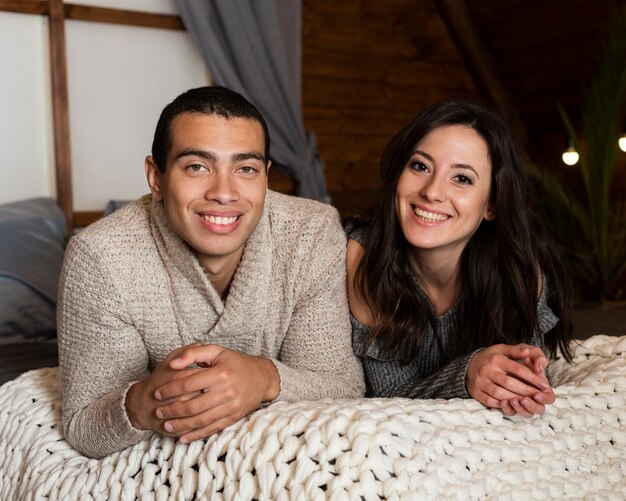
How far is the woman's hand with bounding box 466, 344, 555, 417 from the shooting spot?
4.48ft

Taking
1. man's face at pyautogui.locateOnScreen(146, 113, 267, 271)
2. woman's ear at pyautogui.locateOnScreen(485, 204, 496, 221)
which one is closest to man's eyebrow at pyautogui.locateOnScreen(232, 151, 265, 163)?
man's face at pyautogui.locateOnScreen(146, 113, 267, 271)

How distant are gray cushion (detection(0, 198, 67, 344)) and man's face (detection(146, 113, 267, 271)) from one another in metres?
1.19

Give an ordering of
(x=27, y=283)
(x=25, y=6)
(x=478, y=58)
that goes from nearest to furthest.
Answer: (x=27, y=283), (x=25, y=6), (x=478, y=58)

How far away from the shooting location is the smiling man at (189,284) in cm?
147

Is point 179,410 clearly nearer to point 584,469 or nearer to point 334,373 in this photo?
point 334,373

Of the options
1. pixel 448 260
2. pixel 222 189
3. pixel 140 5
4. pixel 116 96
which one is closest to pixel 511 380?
pixel 448 260

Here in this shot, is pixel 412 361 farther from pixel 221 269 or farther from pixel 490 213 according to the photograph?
pixel 221 269

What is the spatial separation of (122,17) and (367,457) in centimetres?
255

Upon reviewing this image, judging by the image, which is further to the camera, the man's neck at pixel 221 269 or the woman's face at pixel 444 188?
the woman's face at pixel 444 188

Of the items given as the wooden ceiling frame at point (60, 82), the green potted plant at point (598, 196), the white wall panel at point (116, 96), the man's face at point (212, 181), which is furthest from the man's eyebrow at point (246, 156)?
the green potted plant at point (598, 196)

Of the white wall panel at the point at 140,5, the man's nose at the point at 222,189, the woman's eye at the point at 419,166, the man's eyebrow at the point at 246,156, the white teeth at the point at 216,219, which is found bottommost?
the white teeth at the point at 216,219

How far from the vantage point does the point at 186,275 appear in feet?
5.13

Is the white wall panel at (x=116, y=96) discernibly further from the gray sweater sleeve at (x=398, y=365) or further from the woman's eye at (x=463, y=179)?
the woman's eye at (x=463, y=179)

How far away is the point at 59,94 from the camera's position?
3.08 metres
